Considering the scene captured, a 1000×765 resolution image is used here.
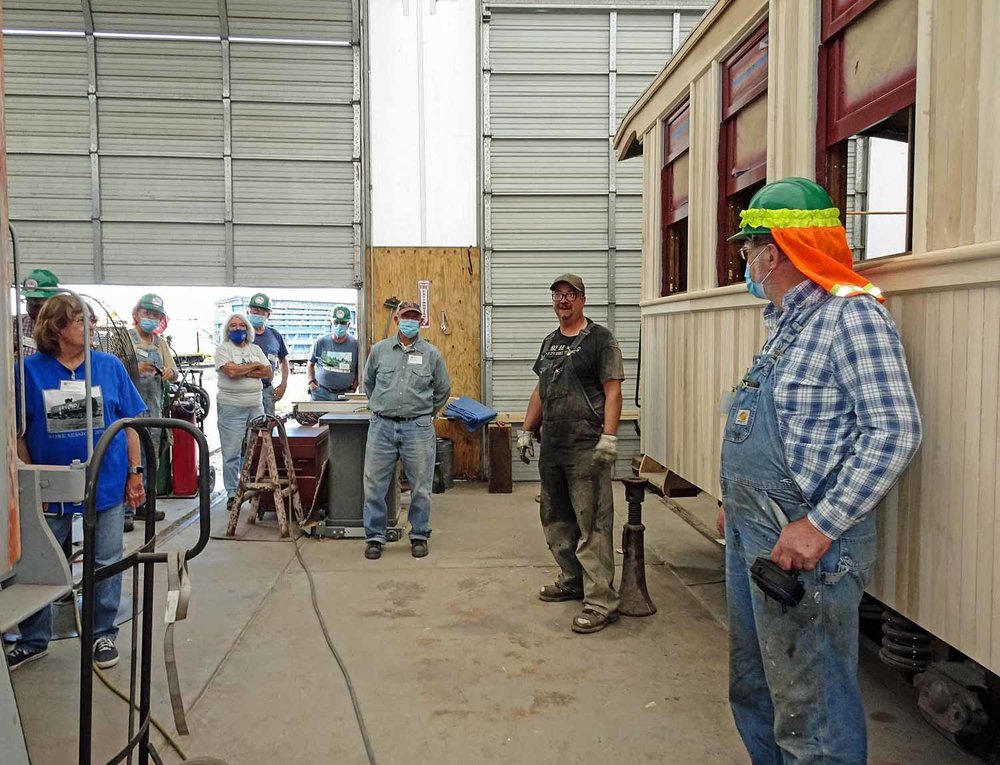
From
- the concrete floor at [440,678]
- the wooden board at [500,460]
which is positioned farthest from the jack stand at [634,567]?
the wooden board at [500,460]

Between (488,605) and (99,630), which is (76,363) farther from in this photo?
(488,605)

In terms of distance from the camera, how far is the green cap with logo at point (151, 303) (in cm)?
708

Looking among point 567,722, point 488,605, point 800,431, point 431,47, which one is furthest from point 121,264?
point 800,431

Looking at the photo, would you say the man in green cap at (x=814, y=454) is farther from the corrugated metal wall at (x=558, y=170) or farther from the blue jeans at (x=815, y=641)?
the corrugated metal wall at (x=558, y=170)

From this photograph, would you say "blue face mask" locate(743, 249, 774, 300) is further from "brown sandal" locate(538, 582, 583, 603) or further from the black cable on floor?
"brown sandal" locate(538, 582, 583, 603)

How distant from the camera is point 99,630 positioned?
13.0 ft

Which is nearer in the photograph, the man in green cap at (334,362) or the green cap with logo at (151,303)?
the green cap with logo at (151,303)

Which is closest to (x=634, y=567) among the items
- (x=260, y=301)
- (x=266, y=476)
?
(x=266, y=476)

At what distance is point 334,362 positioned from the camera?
9.02 metres

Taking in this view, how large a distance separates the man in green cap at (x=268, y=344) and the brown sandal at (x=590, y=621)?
5064 mm

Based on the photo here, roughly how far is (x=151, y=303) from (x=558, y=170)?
16.9ft

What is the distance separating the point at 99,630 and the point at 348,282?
6.07 meters

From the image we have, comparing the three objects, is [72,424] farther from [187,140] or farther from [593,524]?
[187,140]

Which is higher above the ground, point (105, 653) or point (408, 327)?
point (408, 327)
